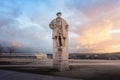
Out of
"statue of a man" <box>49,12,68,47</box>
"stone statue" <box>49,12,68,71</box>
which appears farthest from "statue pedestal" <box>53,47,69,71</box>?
"statue of a man" <box>49,12,68,47</box>

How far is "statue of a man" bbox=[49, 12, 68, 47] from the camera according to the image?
17.6 metres

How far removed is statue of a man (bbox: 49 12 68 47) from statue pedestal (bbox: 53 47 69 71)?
1.41 feet

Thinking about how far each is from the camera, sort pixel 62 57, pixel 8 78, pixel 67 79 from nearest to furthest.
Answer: pixel 67 79 < pixel 8 78 < pixel 62 57

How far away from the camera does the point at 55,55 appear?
58.8 ft

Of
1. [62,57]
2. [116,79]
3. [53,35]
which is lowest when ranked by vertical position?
[116,79]

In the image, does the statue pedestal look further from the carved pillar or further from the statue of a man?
the statue of a man

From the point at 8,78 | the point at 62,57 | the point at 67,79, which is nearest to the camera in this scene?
the point at 67,79

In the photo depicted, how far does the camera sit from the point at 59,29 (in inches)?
Result: 696

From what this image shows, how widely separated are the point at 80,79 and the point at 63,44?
661 cm

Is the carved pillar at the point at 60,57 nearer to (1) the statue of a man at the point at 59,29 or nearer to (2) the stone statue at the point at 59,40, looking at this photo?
(2) the stone statue at the point at 59,40

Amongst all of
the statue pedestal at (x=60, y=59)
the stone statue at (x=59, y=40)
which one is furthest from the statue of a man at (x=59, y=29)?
the statue pedestal at (x=60, y=59)

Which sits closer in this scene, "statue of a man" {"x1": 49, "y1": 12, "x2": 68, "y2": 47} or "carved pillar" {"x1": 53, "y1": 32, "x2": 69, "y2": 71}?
"carved pillar" {"x1": 53, "y1": 32, "x2": 69, "y2": 71}

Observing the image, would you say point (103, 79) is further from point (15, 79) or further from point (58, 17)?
point (58, 17)

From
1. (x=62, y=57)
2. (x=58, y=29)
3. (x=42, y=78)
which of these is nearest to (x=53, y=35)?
(x=58, y=29)
